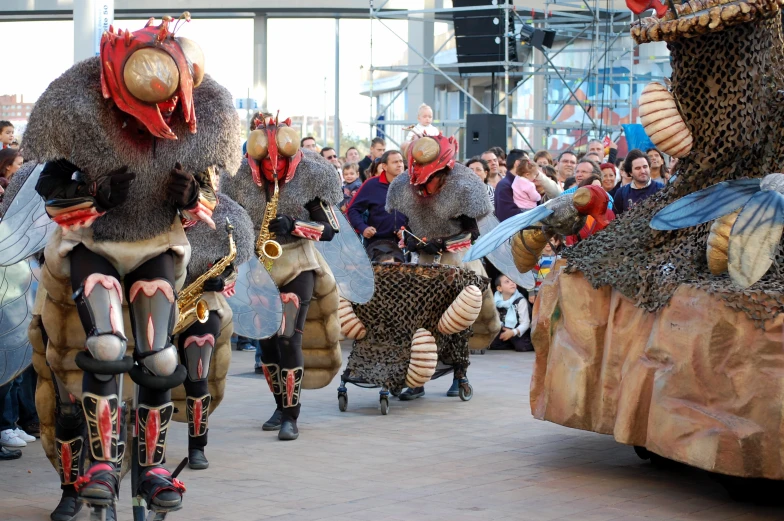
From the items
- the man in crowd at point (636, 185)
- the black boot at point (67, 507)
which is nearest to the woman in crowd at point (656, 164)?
the man in crowd at point (636, 185)

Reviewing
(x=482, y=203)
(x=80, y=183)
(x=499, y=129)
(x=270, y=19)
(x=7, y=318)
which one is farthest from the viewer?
(x=270, y=19)

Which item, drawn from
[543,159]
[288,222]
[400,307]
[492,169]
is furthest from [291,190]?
[543,159]

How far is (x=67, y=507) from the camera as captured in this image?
521 cm

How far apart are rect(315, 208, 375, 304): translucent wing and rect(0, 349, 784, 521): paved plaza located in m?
0.86

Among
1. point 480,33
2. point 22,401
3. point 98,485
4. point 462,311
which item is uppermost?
point 480,33

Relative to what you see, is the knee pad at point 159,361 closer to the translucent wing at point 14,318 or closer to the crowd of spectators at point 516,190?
the translucent wing at point 14,318

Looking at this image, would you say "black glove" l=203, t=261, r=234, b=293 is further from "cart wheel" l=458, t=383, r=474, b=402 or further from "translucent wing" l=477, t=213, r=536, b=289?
"translucent wing" l=477, t=213, r=536, b=289

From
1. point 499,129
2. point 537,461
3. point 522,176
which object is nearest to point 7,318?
point 537,461

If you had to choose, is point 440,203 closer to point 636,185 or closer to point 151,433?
point 636,185

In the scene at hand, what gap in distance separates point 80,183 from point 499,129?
405 inches

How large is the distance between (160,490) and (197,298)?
1564 mm

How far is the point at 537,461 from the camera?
642cm

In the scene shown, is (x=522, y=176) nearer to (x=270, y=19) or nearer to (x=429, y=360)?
(x=429, y=360)

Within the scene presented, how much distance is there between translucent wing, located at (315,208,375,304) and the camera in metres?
7.94
